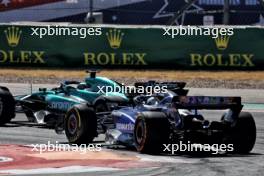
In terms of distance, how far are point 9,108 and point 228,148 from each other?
5.40 meters

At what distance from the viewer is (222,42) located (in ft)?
92.3

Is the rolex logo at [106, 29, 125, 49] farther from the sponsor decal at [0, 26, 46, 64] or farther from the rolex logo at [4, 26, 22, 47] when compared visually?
the rolex logo at [4, 26, 22, 47]

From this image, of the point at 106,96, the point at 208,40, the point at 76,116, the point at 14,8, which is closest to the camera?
the point at 76,116

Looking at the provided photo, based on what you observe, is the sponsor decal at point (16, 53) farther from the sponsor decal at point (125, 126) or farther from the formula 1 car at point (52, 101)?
the sponsor decal at point (125, 126)

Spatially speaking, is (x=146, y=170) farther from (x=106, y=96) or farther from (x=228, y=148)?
(x=106, y=96)

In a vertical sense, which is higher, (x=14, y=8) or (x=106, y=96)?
(x=14, y=8)

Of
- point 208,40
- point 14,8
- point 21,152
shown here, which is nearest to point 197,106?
point 21,152

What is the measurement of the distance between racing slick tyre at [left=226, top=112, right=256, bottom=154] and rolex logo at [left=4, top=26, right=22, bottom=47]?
17.6m

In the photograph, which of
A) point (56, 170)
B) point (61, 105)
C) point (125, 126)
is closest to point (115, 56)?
point (61, 105)

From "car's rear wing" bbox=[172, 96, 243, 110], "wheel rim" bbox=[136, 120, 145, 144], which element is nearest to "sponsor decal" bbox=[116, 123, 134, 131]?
"wheel rim" bbox=[136, 120, 145, 144]

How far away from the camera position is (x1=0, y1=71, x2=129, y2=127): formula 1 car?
1566cm

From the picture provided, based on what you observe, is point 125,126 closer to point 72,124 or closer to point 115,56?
point 72,124

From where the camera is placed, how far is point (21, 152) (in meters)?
11.9

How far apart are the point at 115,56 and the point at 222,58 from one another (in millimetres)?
3867
